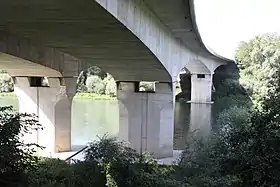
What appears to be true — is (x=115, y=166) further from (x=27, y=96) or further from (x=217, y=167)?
(x=27, y=96)

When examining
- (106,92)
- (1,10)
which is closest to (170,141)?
(1,10)

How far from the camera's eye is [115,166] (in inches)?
370

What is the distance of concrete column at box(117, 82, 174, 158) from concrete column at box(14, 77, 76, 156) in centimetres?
301

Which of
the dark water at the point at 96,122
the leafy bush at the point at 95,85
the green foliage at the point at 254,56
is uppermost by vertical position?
the green foliage at the point at 254,56

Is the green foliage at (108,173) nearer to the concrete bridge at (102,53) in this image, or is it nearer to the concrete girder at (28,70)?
the concrete bridge at (102,53)

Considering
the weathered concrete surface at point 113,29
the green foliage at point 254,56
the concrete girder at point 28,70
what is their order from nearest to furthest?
the weathered concrete surface at point 113,29 < the concrete girder at point 28,70 < the green foliage at point 254,56

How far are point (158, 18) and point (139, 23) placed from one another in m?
3.30

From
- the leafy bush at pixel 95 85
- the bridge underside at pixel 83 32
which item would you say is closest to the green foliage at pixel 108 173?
the bridge underside at pixel 83 32

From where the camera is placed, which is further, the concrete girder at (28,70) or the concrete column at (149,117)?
the concrete column at (149,117)

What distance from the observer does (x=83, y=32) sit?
1162 centimetres

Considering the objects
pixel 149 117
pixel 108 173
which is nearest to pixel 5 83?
pixel 149 117

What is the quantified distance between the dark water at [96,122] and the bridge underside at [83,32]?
670 cm

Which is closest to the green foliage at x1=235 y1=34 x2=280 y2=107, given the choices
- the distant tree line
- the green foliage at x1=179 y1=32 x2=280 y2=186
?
the distant tree line

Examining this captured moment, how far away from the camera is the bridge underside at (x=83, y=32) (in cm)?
883
